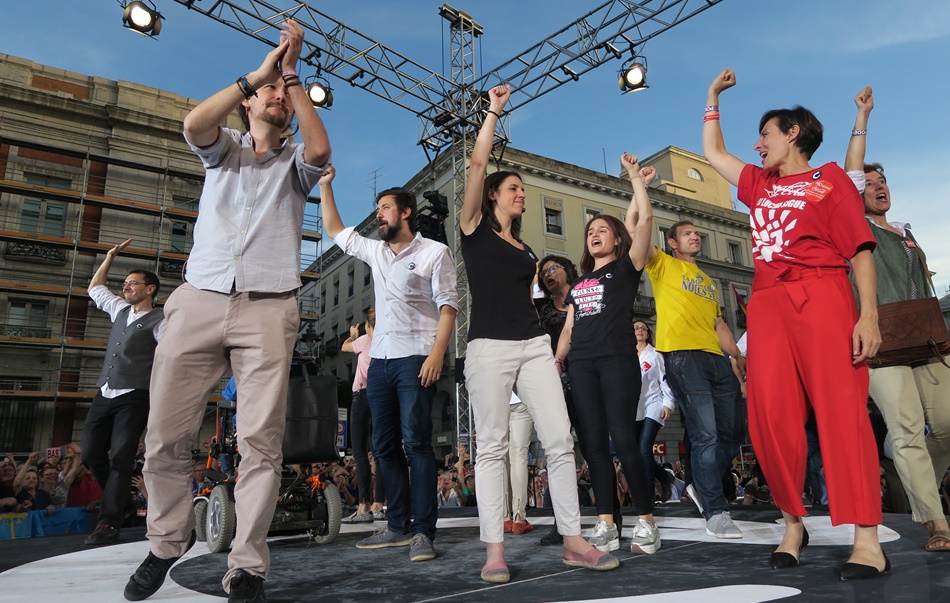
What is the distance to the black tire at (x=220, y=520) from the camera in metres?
3.61

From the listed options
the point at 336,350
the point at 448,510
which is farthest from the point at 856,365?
the point at 336,350

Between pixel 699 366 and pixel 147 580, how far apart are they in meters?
3.11

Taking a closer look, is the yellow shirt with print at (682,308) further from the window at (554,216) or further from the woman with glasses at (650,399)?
the window at (554,216)

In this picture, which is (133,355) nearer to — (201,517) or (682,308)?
(201,517)

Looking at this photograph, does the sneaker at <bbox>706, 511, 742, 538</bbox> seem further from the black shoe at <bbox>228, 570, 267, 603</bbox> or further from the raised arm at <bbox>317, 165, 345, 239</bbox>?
the raised arm at <bbox>317, 165, 345, 239</bbox>

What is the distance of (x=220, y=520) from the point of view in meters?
3.66

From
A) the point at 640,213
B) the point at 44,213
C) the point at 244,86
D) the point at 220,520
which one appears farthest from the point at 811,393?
the point at 44,213

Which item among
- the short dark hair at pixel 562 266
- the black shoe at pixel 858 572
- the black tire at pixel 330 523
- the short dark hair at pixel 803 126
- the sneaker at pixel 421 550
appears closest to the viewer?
the black shoe at pixel 858 572

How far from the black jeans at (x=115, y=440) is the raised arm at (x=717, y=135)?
4.05 metres

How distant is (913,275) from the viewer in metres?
3.42

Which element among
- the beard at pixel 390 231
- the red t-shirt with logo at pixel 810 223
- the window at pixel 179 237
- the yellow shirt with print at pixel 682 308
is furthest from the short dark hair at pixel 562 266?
the window at pixel 179 237

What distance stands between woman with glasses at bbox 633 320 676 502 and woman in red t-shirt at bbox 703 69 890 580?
2073mm

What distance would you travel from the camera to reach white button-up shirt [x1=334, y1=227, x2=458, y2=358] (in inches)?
141

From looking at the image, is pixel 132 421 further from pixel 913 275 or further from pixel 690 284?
pixel 913 275
